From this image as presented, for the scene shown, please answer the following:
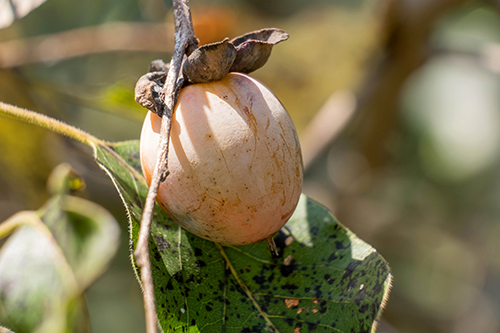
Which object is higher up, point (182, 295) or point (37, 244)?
point (182, 295)

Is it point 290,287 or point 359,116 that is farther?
point 359,116

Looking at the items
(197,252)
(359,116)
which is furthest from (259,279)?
(359,116)

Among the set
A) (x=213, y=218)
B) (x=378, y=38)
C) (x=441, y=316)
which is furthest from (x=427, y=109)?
(x=213, y=218)

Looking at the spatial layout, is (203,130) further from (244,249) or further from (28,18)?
(28,18)

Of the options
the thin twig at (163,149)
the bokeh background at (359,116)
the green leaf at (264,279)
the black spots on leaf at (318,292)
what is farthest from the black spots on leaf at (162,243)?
the bokeh background at (359,116)

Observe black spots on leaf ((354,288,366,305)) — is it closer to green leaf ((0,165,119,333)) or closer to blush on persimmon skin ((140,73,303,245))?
blush on persimmon skin ((140,73,303,245))

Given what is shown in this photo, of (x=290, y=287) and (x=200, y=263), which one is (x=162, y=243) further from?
(x=290, y=287)
